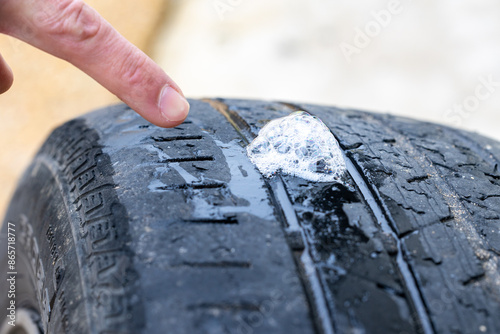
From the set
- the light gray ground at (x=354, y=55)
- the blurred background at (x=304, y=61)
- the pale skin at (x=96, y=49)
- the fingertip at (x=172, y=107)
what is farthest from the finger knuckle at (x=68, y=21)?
the light gray ground at (x=354, y=55)

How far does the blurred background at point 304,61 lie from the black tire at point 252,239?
284 centimetres

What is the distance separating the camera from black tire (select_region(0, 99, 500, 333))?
A: 770 millimetres

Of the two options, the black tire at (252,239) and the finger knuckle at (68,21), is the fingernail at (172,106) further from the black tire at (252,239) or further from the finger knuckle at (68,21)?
the finger knuckle at (68,21)

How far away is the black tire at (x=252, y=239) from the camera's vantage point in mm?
770

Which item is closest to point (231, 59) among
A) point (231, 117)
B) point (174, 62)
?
point (174, 62)

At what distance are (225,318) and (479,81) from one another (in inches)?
150

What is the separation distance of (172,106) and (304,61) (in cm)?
331

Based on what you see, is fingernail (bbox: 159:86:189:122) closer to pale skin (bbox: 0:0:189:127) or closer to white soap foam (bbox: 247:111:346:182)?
pale skin (bbox: 0:0:189:127)

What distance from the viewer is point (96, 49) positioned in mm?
1110

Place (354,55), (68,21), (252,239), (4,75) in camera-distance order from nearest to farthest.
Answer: (252,239)
(68,21)
(4,75)
(354,55)

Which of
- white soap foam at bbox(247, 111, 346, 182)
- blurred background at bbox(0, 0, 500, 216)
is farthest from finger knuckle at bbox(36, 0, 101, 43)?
blurred background at bbox(0, 0, 500, 216)

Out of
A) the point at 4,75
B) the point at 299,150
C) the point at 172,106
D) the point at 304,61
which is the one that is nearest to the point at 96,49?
the point at 172,106

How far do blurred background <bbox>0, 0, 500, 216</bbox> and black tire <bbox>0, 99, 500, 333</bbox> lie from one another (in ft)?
9.31

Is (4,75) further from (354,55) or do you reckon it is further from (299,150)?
(354,55)
